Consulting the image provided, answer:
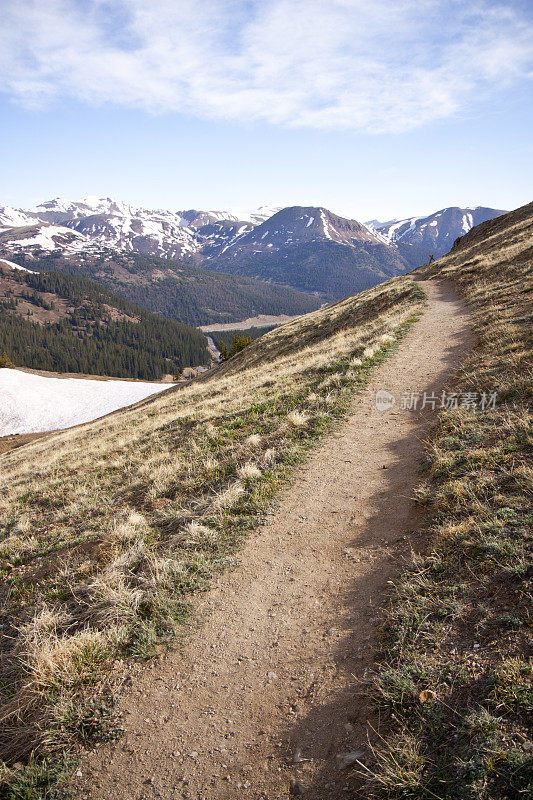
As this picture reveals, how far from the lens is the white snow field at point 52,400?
6681 centimetres

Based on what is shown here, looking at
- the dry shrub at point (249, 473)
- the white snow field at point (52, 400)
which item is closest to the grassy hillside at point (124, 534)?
the dry shrub at point (249, 473)

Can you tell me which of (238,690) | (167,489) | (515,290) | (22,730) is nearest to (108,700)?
(22,730)

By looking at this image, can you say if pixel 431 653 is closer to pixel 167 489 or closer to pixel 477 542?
pixel 477 542

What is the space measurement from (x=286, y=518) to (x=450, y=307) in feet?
69.6

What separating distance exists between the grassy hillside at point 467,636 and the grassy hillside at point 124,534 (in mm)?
3217

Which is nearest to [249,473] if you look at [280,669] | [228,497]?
[228,497]

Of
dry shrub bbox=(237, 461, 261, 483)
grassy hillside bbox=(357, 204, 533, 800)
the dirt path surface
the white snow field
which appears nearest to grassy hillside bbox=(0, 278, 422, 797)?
dry shrub bbox=(237, 461, 261, 483)

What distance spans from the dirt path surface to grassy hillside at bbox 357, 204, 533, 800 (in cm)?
45

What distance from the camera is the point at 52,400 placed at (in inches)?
2950

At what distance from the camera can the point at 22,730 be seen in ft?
14.4

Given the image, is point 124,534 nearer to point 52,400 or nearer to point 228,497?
point 228,497

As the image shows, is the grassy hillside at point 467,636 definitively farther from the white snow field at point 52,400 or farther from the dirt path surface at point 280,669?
the white snow field at point 52,400

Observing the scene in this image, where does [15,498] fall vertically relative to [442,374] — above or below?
below

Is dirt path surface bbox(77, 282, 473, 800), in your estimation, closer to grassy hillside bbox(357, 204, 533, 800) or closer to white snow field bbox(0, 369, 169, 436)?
grassy hillside bbox(357, 204, 533, 800)
